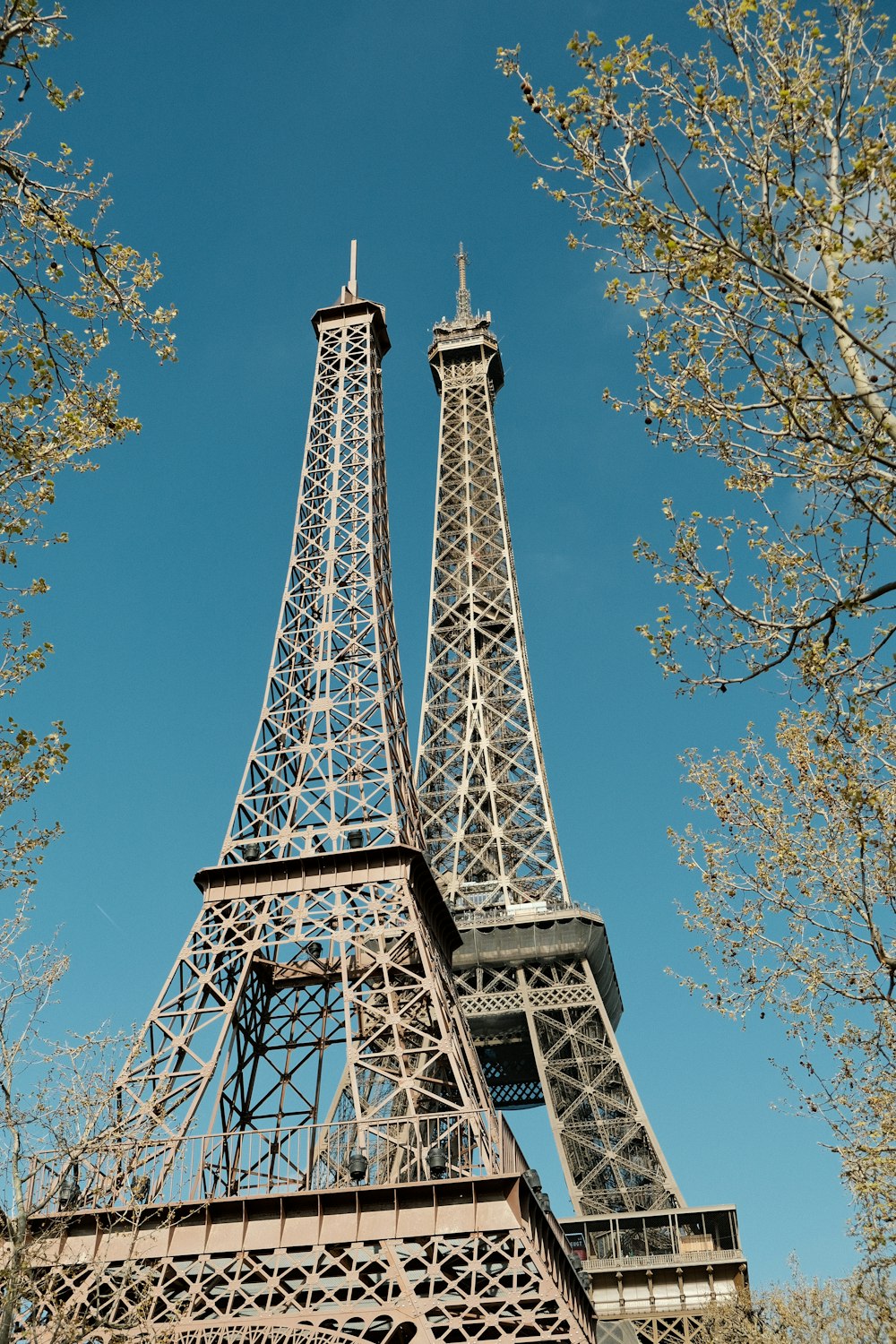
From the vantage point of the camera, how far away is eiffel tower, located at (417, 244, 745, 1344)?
133ft

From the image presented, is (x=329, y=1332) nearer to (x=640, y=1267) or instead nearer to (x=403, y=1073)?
(x=403, y=1073)

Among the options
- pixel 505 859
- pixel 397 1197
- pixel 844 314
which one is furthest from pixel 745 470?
pixel 505 859

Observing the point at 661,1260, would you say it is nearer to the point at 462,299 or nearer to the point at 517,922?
the point at 517,922

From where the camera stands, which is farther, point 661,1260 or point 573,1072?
point 573,1072

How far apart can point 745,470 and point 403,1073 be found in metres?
14.9

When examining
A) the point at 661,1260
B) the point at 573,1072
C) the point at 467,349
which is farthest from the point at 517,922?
the point at 467,349

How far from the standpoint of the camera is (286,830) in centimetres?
2792

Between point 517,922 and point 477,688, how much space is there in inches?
647

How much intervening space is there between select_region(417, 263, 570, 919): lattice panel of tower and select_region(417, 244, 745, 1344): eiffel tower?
0.10 metres

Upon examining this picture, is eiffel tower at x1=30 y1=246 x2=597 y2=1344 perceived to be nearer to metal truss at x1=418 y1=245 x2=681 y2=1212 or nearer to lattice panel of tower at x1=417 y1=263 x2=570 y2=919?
metal truss at x1=418 y1=245 x2=681 y2=1212

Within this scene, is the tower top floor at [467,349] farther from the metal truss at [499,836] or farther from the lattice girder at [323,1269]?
the lattice girder at [323,1269]

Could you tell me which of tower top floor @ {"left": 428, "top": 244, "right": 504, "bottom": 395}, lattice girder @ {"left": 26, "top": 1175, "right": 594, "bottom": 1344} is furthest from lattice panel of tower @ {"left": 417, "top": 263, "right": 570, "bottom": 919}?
lattice girder @ {"left": 26, "top": 1175, "right": 594, "bottom": 1344}

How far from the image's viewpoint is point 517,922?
50406 mm

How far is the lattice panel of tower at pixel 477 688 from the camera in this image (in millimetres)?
56719
